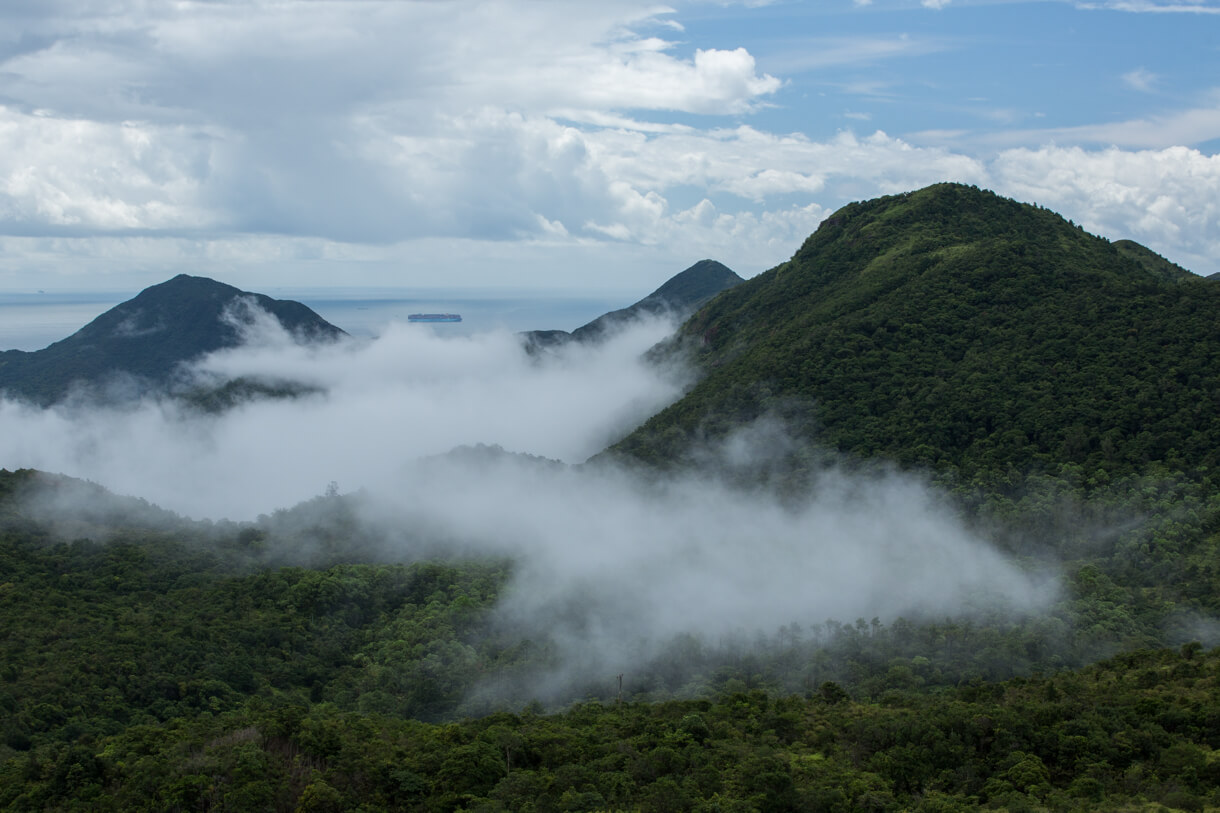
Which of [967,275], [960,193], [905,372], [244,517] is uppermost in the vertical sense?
[960,193]

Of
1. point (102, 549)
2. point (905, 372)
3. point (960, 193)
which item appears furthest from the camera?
point (960, 193)

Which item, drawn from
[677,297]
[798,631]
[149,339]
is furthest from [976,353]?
[149,339]

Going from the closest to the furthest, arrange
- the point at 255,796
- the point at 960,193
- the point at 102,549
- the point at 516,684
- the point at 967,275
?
the point at 255,796 < the point at 516,684 < the point at 102,549 < the point at 967,275 < the point at 960,193

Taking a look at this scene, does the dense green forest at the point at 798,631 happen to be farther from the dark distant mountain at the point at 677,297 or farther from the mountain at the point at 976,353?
the dark distant mountain at the point at 677,297

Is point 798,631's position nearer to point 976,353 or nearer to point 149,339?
point 976,353

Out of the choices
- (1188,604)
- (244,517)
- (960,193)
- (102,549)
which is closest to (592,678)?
(1188,604)

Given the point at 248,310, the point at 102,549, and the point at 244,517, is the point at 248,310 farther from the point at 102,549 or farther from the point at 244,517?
the point at 102,549

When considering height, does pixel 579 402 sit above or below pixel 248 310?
below
